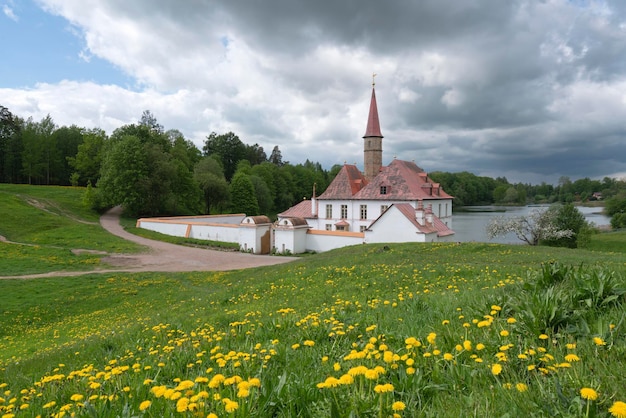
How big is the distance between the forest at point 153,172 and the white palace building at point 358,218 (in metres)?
9.27

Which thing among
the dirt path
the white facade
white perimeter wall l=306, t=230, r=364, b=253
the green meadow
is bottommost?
the dirt path

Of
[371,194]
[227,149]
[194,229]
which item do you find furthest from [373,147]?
[227,149]

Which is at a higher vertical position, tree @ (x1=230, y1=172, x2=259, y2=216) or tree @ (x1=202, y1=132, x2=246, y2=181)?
tree @ (x1=202, y1=132, x2=246, y2=181)

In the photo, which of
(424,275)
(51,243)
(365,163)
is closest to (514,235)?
(365,163)

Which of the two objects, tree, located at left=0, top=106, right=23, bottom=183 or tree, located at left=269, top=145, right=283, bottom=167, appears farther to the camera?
tree, located at left=269, top=145, right=283, bottom=167

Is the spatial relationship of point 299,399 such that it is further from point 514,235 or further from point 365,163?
point 514,235

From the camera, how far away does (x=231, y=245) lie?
39.5m

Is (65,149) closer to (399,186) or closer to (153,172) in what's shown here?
(153,172)

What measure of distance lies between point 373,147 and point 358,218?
12.2 meters

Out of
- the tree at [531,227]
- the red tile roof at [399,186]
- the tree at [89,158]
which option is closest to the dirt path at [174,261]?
the red tile roof at [399,186]

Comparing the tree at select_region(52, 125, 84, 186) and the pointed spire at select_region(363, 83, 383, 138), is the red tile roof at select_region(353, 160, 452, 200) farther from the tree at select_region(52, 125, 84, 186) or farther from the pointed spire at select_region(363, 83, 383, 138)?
the tree at select_region(52, 125, 84, 186)

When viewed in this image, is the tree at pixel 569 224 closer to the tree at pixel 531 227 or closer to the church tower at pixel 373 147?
the tree at pixel 531 227

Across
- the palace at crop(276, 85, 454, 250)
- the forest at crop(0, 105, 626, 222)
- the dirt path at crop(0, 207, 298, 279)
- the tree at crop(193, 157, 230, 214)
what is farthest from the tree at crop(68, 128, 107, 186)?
the dirt path at crop(0, 207, 298, 279)

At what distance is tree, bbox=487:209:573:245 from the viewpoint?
157 feet
